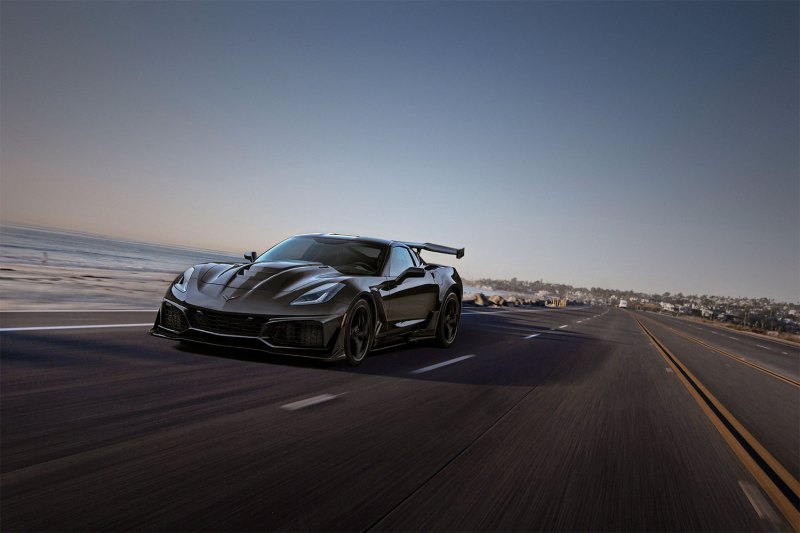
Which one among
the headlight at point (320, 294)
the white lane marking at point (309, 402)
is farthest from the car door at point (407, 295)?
the white lane marking at point (309, 402)

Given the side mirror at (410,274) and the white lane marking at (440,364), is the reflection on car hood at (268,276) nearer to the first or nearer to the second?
the side mirror at (410,274)

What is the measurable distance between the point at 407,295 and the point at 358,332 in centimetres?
147

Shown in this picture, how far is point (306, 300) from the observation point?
598cm

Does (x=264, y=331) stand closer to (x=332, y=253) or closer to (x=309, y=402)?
(x=309, y=402)

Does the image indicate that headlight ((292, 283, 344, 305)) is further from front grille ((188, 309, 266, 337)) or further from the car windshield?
the car windshield

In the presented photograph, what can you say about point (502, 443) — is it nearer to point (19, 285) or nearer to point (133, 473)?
point (133, 473)

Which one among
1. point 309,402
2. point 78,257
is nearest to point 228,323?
point 309,402

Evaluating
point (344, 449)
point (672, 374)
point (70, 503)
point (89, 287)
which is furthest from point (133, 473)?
point (89, 287)

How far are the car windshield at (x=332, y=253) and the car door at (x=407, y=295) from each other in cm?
25

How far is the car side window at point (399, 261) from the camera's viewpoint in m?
7.74

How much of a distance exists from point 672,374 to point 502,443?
7.36 meters

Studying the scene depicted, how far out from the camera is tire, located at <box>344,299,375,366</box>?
6.28 meters

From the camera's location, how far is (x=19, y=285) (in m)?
13.3

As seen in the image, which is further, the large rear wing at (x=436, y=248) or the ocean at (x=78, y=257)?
the ocean at (x=78, y=257)
